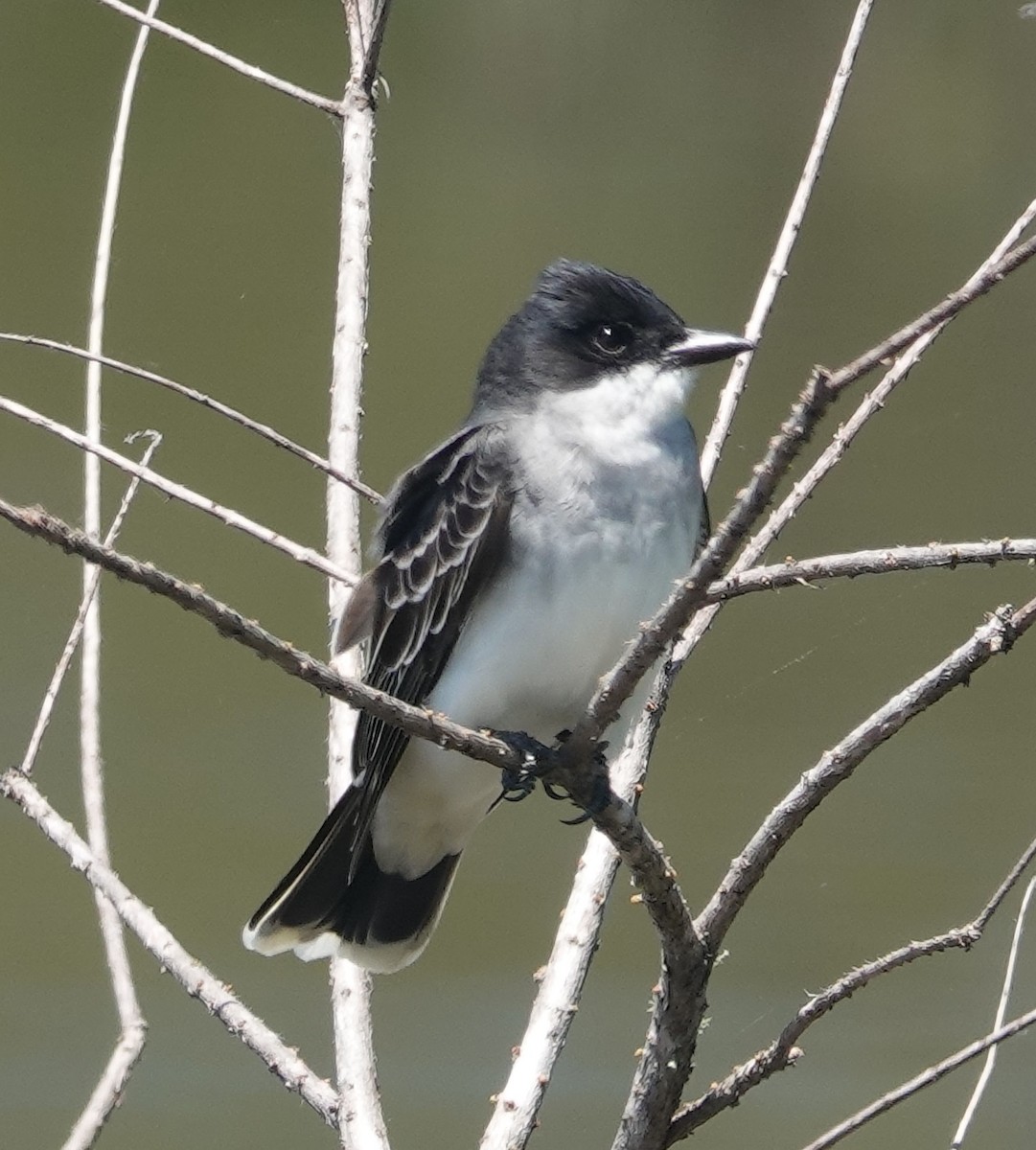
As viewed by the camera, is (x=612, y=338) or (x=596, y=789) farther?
(x=612, y=338)

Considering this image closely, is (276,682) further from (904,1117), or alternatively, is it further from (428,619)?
(428,619)

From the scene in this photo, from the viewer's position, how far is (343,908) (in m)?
2.91

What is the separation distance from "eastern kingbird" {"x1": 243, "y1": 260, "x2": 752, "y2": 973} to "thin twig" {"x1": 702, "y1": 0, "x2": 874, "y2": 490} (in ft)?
0.38

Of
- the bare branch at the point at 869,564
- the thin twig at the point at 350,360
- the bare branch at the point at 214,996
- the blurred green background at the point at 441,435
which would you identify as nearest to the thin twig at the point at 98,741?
the bare branch at the point at 214,996

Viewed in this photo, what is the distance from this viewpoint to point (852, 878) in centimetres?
621

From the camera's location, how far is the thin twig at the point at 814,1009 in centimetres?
201

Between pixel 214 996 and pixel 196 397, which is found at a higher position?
pixel 196 397

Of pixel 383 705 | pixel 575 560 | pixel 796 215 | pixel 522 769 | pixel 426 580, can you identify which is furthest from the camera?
pixel 426 580

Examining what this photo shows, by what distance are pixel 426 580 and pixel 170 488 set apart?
0.60 meters

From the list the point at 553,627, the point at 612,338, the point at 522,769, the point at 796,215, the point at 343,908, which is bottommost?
the point at 522,769

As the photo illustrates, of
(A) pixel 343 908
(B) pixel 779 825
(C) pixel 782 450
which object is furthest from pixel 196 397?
(C) pixel 782 450

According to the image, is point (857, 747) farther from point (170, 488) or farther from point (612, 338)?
point (612, 338)

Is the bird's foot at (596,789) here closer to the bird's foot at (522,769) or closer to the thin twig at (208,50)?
the bird's foot at (522,769)

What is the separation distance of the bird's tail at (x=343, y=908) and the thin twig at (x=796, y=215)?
0.66m
